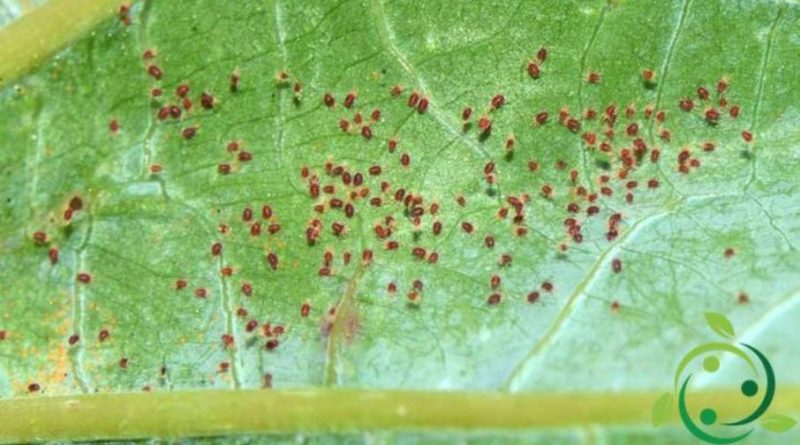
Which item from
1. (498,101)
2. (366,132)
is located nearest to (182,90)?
(366,132)

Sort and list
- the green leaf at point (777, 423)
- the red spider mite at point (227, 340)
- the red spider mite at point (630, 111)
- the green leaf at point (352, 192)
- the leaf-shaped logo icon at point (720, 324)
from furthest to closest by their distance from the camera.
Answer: the red spider mite at point (630, 111) → the red spider mite at point (227, 340) → the green leaf at point (352, 192) → the leaf-shaped logo icon at point (720, 324) → the green leaf at point (777, 423)

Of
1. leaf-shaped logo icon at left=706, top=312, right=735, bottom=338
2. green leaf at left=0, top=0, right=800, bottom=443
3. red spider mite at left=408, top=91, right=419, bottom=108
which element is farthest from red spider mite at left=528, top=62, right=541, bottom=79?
leaf-shaped logo icon at left=706, top=312, right=735, bottom=338

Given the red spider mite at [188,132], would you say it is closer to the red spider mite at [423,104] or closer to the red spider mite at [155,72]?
the red spider mite at [155,72]

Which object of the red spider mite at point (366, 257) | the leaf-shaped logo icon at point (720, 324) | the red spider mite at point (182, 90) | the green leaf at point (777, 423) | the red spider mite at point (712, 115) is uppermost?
the red spider mite at point (182, 90)

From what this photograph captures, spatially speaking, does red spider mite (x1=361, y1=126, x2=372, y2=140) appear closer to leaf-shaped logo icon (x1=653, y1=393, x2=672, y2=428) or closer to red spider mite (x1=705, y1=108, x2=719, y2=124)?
red spider mite (x1=705, y1=108, x2=719, y2=124)

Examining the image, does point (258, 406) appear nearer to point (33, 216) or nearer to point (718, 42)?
point (33, 216)

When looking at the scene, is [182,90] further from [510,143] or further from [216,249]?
[510,143]

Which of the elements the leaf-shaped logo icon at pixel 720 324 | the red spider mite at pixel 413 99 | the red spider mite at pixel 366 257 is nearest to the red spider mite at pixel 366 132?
the red spider mite at pixel 413 99

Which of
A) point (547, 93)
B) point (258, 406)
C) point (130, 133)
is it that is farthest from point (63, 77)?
point (547, 93)
